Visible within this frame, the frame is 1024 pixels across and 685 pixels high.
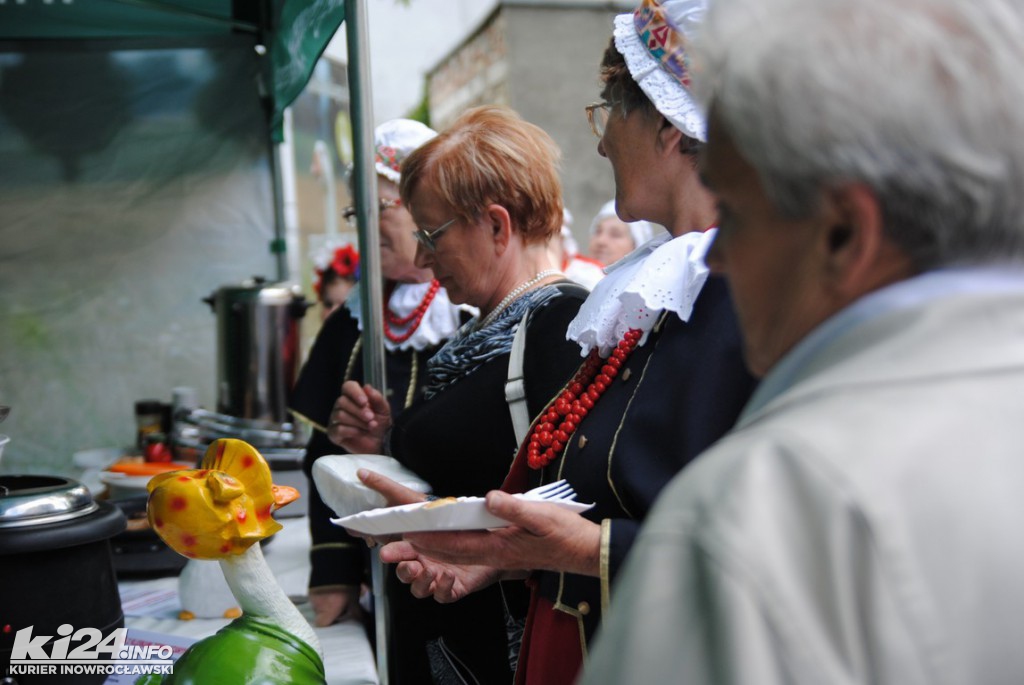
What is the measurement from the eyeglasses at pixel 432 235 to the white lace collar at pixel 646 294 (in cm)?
54

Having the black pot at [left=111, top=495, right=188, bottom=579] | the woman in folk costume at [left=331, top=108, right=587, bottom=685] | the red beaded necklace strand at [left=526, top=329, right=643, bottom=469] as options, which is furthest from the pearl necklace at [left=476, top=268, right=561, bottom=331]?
→ the black pot at [left=111, top=495, right=188, bottom=579]

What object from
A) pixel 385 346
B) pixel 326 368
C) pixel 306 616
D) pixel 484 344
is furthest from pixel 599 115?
pixel 306 616

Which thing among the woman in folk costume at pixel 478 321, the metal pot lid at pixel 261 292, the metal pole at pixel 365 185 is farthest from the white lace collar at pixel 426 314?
the metal pot lid at pixel 261 292

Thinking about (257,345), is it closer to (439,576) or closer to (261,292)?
(261,292)

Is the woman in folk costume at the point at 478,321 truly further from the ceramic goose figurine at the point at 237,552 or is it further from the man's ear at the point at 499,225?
the ceramic goose figurine at the point at 237,552

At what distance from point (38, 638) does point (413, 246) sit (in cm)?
134

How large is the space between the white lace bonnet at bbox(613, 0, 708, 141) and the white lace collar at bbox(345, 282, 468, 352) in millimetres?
1130

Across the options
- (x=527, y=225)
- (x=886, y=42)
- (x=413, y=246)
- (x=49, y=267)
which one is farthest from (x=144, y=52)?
(x=886, y=42)

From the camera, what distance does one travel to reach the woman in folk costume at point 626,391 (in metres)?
1.26

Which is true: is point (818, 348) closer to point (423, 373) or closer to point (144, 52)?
point (423, 373)

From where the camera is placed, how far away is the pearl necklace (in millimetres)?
1920

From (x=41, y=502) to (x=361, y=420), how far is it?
2.37 ft

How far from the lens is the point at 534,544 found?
1.26m

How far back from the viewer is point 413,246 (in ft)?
8.55
